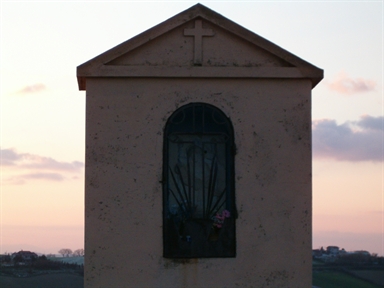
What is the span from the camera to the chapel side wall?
12.5 m

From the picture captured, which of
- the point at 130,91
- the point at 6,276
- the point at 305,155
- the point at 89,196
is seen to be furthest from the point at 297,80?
the point at 6,276

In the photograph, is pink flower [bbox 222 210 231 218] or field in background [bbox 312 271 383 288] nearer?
pink flower [bbox 222 210 231 218]

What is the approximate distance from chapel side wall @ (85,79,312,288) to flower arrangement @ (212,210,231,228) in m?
0.17

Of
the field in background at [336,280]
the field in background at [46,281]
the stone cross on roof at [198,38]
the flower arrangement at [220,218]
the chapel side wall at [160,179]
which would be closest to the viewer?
the chapel side wall at [160,179]

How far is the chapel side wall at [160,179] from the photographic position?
12.5m

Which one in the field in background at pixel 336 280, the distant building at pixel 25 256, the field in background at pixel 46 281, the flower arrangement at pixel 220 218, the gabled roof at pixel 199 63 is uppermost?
the gabled roof at pixel 199 63

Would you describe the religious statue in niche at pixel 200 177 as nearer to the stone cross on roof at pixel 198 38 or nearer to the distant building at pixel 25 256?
the stone cross on roof at pixel 198 38

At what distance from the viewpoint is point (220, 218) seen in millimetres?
12656

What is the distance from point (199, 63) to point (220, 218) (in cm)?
206

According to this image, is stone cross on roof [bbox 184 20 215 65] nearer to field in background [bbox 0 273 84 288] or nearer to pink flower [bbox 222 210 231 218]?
pink flower [bbox 222 210 231 218]

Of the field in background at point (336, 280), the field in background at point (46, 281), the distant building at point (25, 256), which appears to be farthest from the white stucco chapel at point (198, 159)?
the field in background at point (336, 280)

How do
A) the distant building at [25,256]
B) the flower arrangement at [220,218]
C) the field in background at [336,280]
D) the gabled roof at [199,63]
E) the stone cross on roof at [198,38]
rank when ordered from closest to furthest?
the flower arrangement at [220,218] → the gabled roof at [199,63] → the stone cross on roof at [198,38] → the distant building at [25,256] → the field in background at [336,280]

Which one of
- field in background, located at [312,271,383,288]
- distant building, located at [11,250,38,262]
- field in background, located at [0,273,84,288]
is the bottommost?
field in background, located at [312,271,383,288]

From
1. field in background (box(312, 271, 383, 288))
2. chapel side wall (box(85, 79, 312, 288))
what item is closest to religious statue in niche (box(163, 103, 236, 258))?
chapel side wall (box(85, 79, 312, 288))
